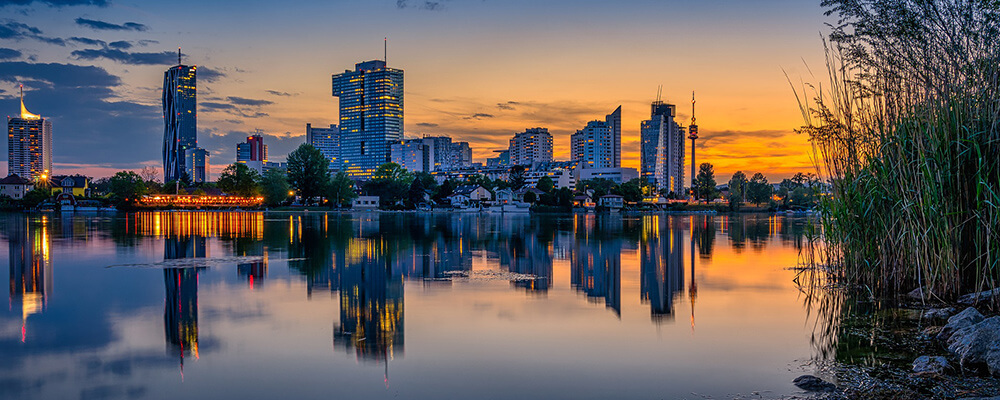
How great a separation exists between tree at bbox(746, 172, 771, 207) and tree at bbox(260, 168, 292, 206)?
355 ft

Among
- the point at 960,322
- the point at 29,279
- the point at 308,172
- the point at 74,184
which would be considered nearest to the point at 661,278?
the point at 960,322

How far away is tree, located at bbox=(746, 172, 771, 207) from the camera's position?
482ft

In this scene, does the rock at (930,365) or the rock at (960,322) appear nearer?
the rock at (930,365)

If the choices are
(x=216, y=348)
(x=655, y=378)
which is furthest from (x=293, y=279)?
(x=655, y=378)

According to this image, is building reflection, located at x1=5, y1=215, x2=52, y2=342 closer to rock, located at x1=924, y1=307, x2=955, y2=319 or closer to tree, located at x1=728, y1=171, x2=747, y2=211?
rock, located at x1=924, y1=307, x2=955, y2=319

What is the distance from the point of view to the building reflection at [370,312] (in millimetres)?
9320

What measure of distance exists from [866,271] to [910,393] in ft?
24.3

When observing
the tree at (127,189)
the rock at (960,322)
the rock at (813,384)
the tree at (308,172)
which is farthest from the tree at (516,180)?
the rock at (813,384)

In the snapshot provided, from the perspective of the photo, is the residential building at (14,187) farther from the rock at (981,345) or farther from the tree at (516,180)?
the rock at (981,345)

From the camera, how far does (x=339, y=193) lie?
113 m

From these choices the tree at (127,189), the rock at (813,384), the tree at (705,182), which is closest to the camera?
the rock at (813,384)

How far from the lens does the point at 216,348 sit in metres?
9.27

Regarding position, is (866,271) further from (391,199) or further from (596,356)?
(391,199)

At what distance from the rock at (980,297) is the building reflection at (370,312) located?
9931 millimetres
